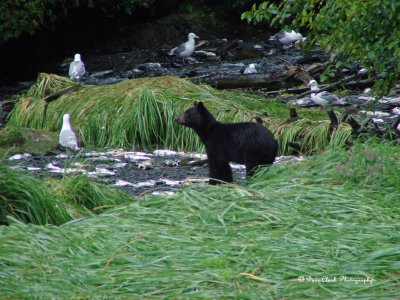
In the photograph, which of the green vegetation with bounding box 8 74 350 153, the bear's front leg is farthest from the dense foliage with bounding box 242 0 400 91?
the bear's front leg

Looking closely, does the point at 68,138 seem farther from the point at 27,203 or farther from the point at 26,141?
the point at 27,203

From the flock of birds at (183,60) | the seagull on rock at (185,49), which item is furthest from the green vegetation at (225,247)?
the seagull on rock at (185,49)

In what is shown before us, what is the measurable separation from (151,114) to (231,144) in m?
2.88

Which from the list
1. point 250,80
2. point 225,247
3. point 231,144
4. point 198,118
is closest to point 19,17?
point 250,80

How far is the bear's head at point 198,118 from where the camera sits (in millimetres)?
8883

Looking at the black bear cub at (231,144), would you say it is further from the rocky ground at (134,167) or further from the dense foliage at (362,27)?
the dense foliage at (362,27)

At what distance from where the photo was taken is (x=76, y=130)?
11.4m

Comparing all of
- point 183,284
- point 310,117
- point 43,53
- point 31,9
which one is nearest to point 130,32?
point 43,53

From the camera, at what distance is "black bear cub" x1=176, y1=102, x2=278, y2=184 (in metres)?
8.27

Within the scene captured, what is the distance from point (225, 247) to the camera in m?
4.90

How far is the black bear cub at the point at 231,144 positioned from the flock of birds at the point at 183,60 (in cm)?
170

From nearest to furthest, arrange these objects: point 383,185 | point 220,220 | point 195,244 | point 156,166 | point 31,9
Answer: point 195,244
point 220,220
point 383,185
point 156,166
point 31,9

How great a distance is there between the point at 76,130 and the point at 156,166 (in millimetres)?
1862

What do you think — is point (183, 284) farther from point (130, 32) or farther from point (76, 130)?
point (130, 32)
